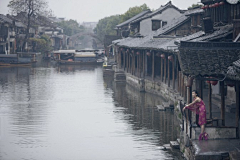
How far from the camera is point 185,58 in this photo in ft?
53.4

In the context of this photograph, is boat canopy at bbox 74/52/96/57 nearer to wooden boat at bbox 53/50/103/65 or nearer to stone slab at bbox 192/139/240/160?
wooden boat at bbox 53/50/103/65

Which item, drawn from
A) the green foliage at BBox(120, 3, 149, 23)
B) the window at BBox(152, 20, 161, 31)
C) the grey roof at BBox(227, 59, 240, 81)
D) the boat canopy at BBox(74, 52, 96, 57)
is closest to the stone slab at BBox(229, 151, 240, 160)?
the grey roof at BBox(227, 59, 240, 81)

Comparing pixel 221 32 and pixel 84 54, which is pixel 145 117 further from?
pixel 84 54

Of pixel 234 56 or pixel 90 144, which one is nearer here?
pixel 234 56

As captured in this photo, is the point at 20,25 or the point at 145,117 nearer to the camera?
the point at 145,117

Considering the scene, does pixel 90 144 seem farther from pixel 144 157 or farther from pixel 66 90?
pixel 66 90

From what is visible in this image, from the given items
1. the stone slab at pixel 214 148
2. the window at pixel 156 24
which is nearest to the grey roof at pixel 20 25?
the window at pixel 156 24

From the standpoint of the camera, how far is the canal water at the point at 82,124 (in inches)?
736

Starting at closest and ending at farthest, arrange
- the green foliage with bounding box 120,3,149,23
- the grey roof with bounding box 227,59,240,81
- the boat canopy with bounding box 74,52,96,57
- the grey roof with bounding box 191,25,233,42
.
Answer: the grey roof with bounding box 227,59,240,81 < the grey roof with bounding box 191,25,233,42 < the boat canopy with bounding box 74,52,96,57 < the green foliage with bounding box 120,3,149,23

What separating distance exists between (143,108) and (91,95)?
7979 millimetres

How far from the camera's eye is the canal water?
18.7 meters

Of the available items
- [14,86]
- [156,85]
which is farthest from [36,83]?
[156,85]

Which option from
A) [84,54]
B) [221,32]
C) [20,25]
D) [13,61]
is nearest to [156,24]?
[13,61]

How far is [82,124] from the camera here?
971 inches
